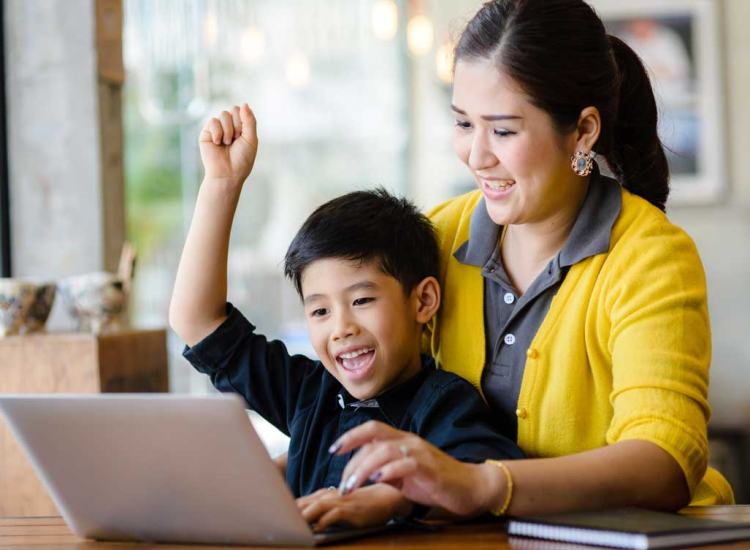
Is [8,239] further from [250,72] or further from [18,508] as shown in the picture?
[250,72]

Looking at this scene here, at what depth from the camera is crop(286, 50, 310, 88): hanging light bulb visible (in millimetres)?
5656

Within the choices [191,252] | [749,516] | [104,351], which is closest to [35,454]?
[191,252]

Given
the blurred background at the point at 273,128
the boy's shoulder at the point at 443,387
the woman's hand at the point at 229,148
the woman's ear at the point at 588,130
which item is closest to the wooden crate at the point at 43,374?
the blurred background at the point at 273,128

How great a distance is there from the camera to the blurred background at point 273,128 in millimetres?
2684

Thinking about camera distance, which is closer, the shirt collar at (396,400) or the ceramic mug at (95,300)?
the shirt collar at (396,400)

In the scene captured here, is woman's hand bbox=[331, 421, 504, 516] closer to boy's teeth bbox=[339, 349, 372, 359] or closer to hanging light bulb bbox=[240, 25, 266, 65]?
boy's teeth bbox=[339, 349, 372, 359]

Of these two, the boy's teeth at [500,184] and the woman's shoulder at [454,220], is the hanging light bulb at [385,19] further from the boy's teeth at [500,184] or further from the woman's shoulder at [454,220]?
the boy's teeth at [500,184]

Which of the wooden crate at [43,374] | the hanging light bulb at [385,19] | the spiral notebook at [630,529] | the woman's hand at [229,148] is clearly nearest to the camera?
the spiral notebook at [630,529]

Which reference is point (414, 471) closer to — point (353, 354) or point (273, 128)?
point (353, 354)

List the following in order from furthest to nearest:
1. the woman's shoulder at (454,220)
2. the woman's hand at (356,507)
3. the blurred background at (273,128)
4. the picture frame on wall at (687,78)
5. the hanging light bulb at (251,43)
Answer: the hanging light bulb at (251,43), the picture frame on wall at (687,78), the blurred background at (273,128), the woman's shoulder at (454,220), the woman's hand at (356,507)

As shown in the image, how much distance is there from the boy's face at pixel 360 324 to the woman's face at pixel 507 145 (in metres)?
0.21

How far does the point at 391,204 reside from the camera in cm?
164

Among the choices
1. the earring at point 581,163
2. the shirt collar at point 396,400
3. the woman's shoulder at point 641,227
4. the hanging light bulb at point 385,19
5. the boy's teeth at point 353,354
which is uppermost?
the hanging light bulb at point 385,19

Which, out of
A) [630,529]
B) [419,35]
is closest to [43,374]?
[630,529]
